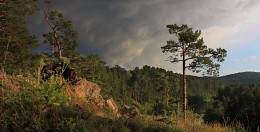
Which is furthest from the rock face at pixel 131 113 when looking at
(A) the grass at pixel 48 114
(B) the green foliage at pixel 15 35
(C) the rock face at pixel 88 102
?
(B) the green foliage at pixel 15 35

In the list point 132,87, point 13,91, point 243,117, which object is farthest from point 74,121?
point 132,87

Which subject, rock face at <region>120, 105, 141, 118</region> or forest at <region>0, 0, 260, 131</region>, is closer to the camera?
forest at <region>0, 0, 260, 131</region>

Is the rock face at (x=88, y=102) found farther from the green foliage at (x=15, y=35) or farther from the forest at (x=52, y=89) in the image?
the green foliage at (x=15, y=35)

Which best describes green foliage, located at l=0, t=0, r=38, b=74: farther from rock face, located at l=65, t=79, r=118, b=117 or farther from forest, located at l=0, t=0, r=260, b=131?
rock face, located at l=65, t=79, r=118, b=117

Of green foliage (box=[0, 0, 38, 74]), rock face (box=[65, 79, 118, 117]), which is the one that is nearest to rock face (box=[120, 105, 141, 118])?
rock face (box=[65, 79, 118, 117])

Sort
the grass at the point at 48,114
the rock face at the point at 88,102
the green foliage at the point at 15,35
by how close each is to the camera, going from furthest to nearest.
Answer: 1. the green foliage at the point at 15,35
2. the rock face at the point at 88,102
3. the grass at the point at 48,114

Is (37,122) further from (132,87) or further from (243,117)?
(132,87)

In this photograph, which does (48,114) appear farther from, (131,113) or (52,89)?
(131,113)

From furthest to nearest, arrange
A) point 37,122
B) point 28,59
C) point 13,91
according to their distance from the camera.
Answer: point 28,59, point 13,91, point 37,122

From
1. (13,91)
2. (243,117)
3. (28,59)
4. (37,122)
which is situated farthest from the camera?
(243,117)

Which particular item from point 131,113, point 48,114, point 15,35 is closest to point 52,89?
point 48,114

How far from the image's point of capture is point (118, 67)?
192m

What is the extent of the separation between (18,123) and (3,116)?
14.5 inches

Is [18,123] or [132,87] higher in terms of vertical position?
[132,87]
